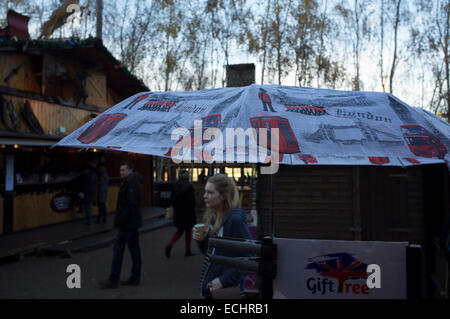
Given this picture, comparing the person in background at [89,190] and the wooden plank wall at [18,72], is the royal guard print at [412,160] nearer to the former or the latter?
the person in background at [89,190]

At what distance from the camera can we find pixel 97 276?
670 cm

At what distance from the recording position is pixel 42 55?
10836 mm

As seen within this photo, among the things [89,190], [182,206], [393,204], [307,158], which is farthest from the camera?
[89,190]

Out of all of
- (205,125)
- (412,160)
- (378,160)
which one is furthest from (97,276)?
(412,160)

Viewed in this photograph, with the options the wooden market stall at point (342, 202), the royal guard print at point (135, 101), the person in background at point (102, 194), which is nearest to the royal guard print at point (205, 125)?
the royal guard print at point (135, 101)

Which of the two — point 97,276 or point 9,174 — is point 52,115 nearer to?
point 9,174

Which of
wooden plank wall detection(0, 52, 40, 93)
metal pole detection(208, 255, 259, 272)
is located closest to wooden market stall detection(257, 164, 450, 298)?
metal pole detection(208, 255, 259, 272)

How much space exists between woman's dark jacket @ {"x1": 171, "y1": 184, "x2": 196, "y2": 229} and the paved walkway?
34.8 inches

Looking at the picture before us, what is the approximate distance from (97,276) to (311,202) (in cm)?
414

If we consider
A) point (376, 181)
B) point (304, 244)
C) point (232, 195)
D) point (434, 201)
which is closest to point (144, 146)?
point (232, 195)

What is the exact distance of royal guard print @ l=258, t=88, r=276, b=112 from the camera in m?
2.22

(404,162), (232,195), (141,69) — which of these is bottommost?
(232,195)
